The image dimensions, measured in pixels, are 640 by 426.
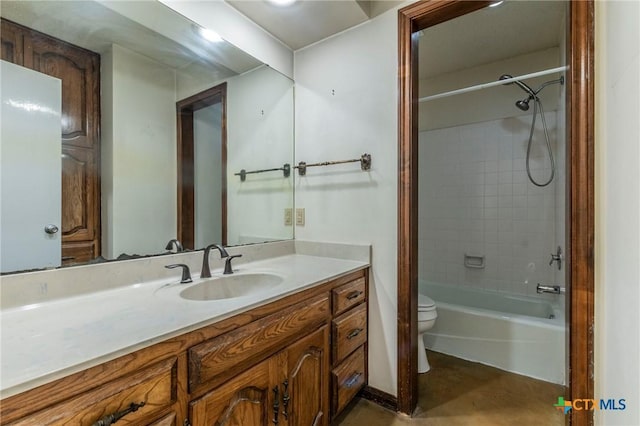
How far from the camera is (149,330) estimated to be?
69 cm

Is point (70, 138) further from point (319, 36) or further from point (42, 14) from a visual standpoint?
point (319, 36)

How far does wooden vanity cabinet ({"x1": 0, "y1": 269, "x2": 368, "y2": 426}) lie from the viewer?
0.58 m

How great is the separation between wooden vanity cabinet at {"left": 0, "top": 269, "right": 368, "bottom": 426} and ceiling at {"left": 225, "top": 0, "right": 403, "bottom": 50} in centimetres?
142

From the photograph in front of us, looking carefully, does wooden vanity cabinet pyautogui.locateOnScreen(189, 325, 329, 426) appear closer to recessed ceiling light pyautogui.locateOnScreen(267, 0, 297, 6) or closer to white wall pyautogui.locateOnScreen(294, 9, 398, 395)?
white wall pyautogui.locateOnScreen(294, 9, 398, 395)

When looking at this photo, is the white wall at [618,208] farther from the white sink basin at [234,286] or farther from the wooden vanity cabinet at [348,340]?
the white sink basin at [234,286]

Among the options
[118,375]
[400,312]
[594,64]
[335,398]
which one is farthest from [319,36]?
[335,398]

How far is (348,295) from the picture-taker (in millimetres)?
1426

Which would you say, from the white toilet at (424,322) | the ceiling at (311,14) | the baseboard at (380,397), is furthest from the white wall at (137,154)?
the white toilet at (424,322)

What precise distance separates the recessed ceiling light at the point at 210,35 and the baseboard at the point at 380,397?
207 cm

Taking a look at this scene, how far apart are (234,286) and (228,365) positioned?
0.55 meters

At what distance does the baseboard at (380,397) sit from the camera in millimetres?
1524

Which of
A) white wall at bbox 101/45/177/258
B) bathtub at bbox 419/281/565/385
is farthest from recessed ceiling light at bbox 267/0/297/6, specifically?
bathtub at bbox 419/281/565/385

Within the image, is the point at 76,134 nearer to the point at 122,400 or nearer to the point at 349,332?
the point at 122,400

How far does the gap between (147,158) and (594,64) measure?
1.78m
